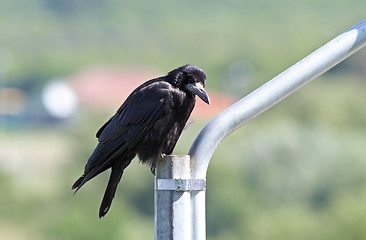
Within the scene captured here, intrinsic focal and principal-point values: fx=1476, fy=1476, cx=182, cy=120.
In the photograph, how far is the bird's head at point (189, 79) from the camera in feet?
28.5

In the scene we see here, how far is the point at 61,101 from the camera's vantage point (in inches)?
4791

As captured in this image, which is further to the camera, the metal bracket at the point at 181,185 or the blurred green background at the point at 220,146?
the blurred green background at the point at 220,146

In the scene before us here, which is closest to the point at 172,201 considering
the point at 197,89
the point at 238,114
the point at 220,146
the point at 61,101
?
the point at 238,114

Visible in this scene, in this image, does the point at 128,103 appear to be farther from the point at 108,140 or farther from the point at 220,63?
the point at 220,63

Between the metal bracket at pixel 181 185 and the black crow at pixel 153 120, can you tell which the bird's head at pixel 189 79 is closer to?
the black crow at pixel 153 120

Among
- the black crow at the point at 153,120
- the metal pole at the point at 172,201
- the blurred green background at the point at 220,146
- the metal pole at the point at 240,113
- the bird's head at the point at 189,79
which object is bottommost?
the metal pole at the point at 172,201

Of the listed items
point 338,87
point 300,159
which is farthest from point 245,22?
point 300,159

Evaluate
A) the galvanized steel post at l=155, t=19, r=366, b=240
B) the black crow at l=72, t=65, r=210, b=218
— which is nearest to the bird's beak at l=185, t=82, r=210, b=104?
the black crow at l=72, t=65, r=210, b=218

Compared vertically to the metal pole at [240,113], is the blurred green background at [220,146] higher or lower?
higher

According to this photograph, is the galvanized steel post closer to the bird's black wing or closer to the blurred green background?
the bird's black wing

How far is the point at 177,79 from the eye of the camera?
8844 mm

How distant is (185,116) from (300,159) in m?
52.3

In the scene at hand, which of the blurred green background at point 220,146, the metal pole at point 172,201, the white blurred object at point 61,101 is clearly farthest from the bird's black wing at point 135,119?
the white blurred object at point 61,101

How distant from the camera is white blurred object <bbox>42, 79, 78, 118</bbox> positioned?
120 m
